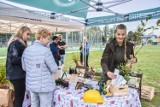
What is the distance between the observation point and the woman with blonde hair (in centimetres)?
202

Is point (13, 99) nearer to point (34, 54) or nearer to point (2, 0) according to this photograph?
point (34, 54)

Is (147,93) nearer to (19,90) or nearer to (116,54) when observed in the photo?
(116,54)

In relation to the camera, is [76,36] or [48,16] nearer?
[48,16]

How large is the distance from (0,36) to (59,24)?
73.0ft

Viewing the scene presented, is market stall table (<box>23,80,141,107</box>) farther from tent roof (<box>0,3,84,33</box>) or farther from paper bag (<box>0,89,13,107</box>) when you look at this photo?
tent roof (<box>0,3,84,33</box>)

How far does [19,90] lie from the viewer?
2.53 metres

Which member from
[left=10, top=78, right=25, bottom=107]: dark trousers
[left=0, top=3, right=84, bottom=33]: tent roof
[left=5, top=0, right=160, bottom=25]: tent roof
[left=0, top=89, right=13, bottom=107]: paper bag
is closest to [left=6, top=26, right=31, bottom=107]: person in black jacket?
[left=10, top=78, right=25, bottom=107]: dark trousers

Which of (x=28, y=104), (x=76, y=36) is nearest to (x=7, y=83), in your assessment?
(x=28, y=104)

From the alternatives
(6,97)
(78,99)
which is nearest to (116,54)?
(78,99)

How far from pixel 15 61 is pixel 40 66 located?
504 mm

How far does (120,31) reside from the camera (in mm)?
2182

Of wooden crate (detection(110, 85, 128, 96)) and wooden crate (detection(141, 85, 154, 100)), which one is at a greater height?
wooden crate (detection(110, 85, 128, 96))

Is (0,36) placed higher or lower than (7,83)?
higher

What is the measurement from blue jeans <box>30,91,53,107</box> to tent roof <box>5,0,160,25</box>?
1.69 m
